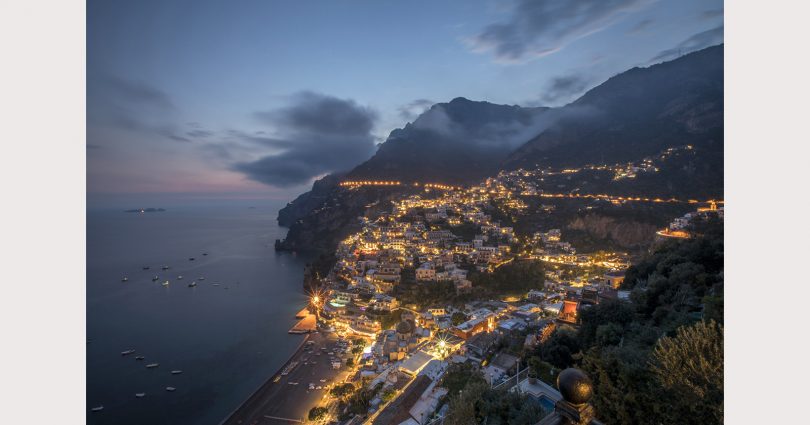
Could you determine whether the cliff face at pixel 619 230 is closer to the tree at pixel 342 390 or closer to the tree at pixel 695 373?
the tree at pixel 342 390

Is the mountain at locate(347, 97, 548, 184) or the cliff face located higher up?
the mountain at locate(347, 97, 548, 184)

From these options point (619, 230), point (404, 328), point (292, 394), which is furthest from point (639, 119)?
point (292, 394)

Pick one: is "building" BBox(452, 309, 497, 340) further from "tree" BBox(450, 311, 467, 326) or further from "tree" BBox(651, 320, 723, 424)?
"tree" BBox(651, 320, 723, 424)

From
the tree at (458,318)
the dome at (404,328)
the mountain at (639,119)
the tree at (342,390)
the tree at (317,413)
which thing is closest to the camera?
the tree at (317,413)

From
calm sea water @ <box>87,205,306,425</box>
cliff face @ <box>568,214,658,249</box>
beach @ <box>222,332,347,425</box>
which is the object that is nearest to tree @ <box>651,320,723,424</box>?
calm sea water @ <box>87,205,306,425</box>

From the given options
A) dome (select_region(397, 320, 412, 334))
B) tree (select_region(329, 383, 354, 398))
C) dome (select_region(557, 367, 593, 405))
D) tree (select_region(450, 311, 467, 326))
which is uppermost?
dome (select_region(557, 367, 593, 405))

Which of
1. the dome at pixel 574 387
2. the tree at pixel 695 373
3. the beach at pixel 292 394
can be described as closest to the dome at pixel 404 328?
the beach at pixel 292 394
